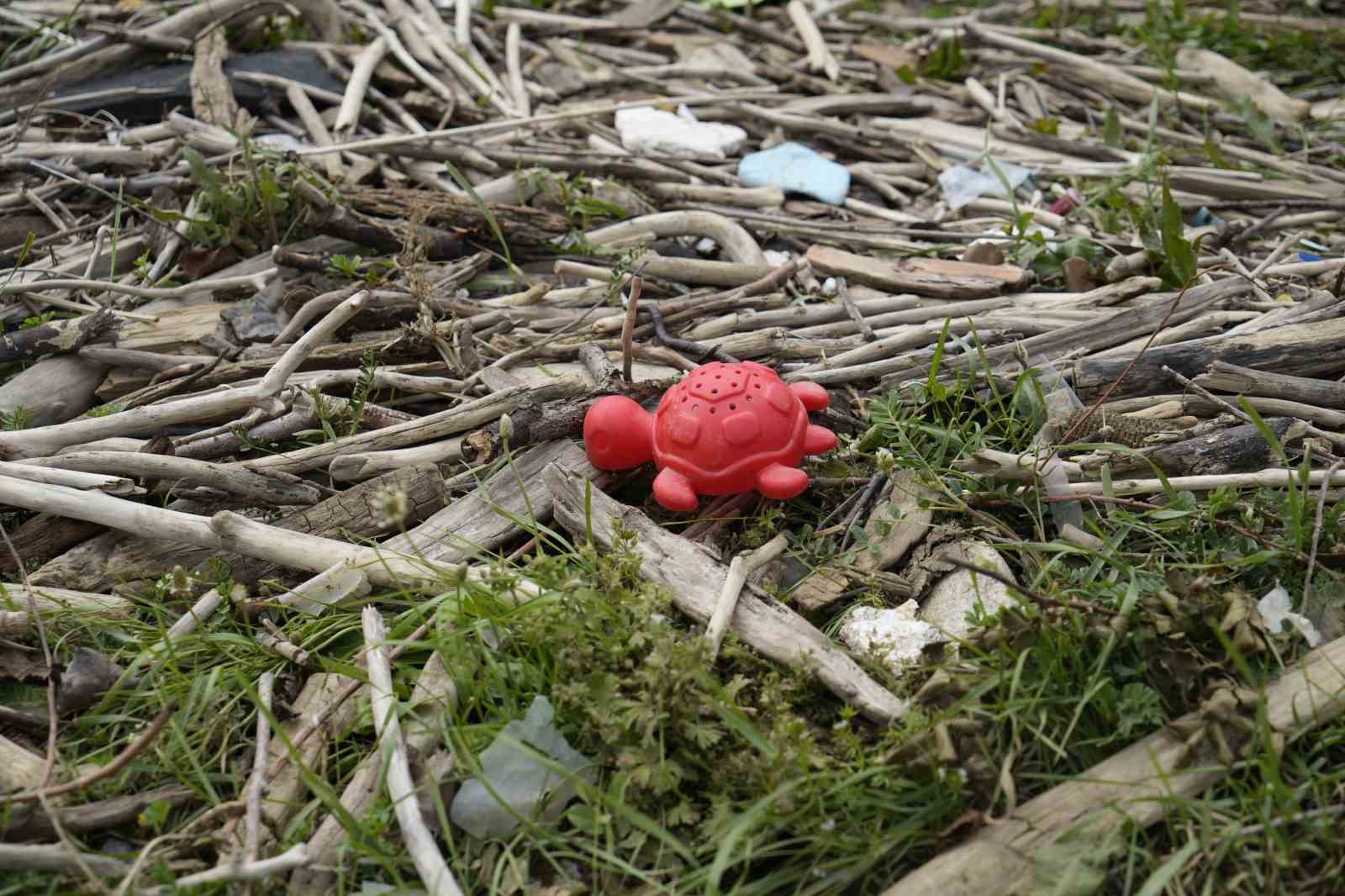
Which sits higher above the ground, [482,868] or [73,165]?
[73,165]

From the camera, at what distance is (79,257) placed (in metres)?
4.10

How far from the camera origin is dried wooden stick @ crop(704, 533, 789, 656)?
2.49 meters

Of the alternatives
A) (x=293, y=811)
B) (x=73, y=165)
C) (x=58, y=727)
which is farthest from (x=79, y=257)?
(x=293, y=811)

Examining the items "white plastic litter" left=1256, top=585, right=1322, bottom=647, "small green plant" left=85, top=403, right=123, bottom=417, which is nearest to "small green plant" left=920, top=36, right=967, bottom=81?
"white plastic litter" left=1256, top=585, right=1322, bottom=647

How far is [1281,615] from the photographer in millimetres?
2500

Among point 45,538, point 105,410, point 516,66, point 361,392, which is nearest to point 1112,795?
point 361,392

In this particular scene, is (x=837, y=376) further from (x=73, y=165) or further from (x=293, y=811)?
(x=73, y=165)

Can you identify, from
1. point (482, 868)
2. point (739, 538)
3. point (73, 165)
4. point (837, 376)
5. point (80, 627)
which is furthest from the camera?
point (73, 165)

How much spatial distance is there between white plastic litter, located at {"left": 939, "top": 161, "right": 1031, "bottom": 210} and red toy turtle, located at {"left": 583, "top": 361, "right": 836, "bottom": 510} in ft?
7.54

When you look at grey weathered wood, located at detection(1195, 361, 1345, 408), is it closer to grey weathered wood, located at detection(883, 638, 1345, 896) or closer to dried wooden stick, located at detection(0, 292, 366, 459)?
A: grey weathered wood, located at detection(883, 638, 1345, 896)

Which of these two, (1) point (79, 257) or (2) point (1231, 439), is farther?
(1) point (79, 257)

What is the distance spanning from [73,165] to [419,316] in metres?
1.92

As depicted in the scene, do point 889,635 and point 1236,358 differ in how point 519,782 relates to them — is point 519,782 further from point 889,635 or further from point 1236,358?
point 1236,358

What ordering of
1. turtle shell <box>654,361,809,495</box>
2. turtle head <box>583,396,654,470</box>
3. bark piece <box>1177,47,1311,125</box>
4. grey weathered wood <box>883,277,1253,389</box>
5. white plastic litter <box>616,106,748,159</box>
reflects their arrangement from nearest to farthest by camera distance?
turtle shell <box>654,361,809,495</box>, turtle head <box>583,396,654,470</box>, grey weathered wood <box>883,277,1253,389</box>, white plastic litter <box>616,106,748,159</box>, bark piece <box>1177,47,1311,125</box>
